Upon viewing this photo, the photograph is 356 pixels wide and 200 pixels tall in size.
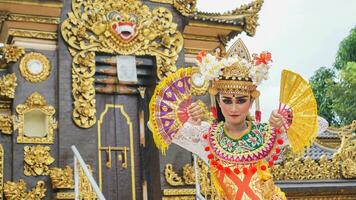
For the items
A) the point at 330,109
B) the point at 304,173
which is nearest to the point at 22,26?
the point at 304,173

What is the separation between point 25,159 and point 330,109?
19266 mm

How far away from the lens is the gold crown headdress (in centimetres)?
511

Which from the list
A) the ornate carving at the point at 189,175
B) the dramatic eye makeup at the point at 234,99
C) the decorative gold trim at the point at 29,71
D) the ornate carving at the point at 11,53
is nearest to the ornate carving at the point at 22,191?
the decorative gold trim at the point at 29,71

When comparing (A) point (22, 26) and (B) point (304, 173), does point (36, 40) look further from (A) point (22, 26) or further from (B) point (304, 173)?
(B) point (304, 173)

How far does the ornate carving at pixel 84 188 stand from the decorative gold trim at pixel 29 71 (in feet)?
5.26

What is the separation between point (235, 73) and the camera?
5148 mm

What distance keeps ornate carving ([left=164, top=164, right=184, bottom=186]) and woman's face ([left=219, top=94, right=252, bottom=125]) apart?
2.89m

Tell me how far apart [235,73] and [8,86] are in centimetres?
351

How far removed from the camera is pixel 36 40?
25.0ft

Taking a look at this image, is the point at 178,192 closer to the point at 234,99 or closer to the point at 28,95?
the point at 28,95

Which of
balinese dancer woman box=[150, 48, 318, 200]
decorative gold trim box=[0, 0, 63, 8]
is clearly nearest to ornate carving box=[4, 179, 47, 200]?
decorative gold trim box=[0, 0, 63, 8]

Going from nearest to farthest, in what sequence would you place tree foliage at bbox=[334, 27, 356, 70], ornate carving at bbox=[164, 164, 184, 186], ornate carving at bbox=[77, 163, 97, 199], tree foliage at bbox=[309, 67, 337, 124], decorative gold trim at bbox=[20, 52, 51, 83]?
ornate carving at bbox=[77, 163, 97, 199], decorative gold trim at bbox=[20, 52, 51, 83], ornate carving at bbox=[164, 164, 184, 186], tree foliage at bbox=[309, 67, 337, 124], tree foliage at bbox=[334, 27, 356, 70]

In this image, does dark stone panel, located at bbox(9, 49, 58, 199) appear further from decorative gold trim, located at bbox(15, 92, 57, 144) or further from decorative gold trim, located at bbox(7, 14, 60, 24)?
decorative gold trim, located at bbox(7, 14, 60, 24)

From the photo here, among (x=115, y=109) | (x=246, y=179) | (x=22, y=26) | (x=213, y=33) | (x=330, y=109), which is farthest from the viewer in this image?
(x=330, y=109)
